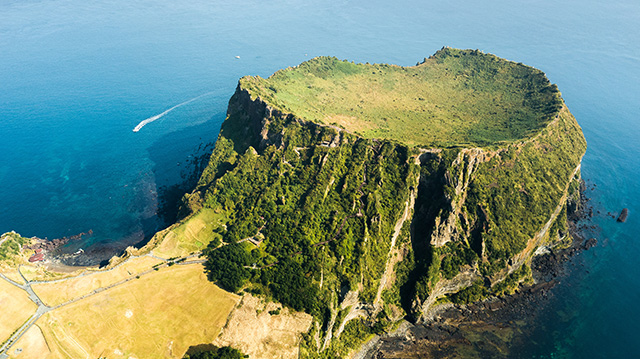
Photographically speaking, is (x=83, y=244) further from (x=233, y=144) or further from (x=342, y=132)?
(x=342, y=132)

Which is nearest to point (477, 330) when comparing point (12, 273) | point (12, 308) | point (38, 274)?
point (12, 308)

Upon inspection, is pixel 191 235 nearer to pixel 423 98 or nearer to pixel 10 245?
pixel 10 245

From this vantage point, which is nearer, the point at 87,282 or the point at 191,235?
the point at 87,282

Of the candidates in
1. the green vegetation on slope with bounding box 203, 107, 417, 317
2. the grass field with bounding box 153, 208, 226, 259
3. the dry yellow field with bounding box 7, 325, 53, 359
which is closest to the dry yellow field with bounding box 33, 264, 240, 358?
the dry yellow field with bounding box 7, 325, 53, 359

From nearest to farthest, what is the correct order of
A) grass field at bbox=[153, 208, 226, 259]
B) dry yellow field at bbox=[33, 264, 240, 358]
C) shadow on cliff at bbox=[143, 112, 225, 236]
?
dry yellow field at bbox=[33, 264, 240, 358], grass field at bbox=[153, 208, 226, 259], shadow on cliff at bbox=[143, 112, 225, 236]

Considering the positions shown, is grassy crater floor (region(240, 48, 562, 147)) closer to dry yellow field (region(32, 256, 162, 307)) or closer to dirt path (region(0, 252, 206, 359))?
dirt path (region(0, 252, 206, 359))

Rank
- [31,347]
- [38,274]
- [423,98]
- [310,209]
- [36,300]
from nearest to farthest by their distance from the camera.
Result: [31,347]
[36,300]
[38,274]
[310,209]
[423,98]
